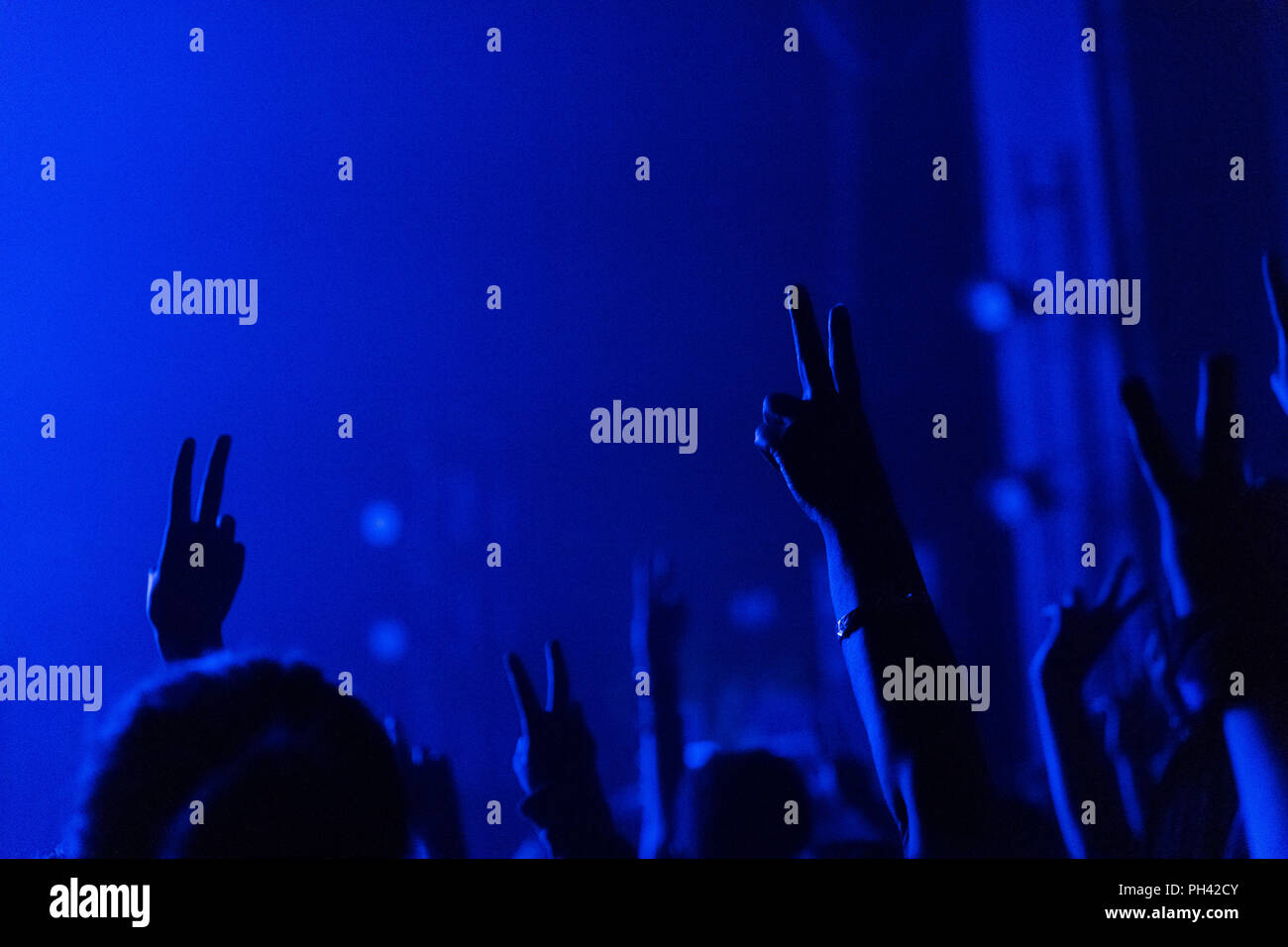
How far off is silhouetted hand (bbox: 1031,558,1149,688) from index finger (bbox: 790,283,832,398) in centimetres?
71

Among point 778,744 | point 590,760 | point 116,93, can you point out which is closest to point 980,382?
point 778,744

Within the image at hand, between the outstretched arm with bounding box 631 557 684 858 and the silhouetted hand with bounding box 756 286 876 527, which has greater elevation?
the silhouetted hand with bounding box 756 286 876 527

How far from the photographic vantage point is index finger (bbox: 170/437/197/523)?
8.57 ft

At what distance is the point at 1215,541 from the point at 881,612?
76 cm

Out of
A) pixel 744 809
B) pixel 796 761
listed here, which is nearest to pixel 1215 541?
pixel 796 761

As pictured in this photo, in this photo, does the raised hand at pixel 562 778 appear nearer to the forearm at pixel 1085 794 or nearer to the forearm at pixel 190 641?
the forearm at pixel 190 641

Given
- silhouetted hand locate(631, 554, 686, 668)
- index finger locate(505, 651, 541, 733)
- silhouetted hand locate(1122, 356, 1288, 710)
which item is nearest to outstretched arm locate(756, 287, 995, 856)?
silhouetted hand locate(631, 554, 686, 668)

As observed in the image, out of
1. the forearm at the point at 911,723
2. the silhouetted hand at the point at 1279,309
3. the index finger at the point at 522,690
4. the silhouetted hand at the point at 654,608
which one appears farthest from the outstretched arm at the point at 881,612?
the silhouetted hand at the point at 1279,309

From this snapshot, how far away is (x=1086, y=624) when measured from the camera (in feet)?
8.42

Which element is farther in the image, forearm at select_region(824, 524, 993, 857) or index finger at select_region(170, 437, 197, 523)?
index finger at select_region(170, 437, 197, 523)

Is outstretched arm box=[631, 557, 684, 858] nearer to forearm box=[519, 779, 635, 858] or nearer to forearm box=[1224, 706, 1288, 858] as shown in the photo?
forearm box=[519, 779, 635, 858]

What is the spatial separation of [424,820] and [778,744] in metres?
0.80

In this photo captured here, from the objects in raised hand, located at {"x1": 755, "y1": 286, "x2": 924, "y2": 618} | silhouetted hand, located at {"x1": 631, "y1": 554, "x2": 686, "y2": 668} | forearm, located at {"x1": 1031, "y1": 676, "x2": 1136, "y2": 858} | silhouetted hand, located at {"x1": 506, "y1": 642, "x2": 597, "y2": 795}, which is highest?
raised hand, located at {"x1": 755, "y1": 286, "x2": 924, "y2": 618}

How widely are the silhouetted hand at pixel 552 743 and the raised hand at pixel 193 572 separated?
0.69m
